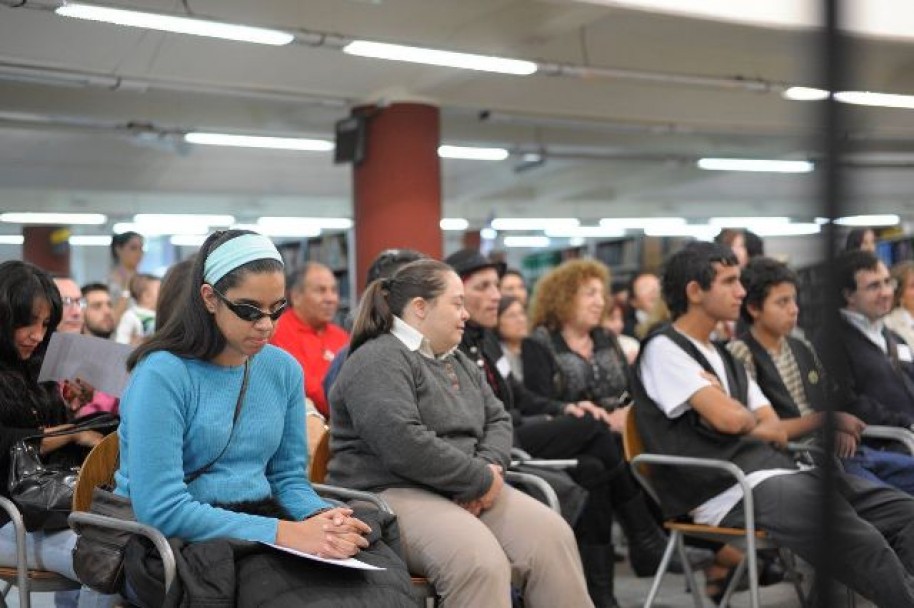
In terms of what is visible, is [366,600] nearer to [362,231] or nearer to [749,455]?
[749,455]

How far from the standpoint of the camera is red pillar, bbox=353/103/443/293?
373 inches

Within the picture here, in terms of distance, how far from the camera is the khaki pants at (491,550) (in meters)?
2.58

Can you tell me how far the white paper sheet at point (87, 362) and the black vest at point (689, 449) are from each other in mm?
1542

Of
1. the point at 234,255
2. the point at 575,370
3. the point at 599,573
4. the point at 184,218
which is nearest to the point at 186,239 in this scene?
the point at 184,218

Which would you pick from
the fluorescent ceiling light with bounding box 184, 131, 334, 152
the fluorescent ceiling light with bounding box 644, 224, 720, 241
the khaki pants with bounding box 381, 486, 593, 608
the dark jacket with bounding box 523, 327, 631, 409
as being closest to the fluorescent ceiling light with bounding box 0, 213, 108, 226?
the fluorescent ceiling light with bounding box 184, 131, 334, 152

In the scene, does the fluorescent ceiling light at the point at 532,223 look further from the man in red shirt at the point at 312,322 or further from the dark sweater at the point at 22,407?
the dark sweater at the point at 22,407

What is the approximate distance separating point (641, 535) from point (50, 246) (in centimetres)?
1264

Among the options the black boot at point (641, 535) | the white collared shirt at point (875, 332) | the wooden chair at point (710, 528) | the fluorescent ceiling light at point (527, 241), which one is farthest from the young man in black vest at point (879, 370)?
the fluorescent ceiling light at point (527, 241)

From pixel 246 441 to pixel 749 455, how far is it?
5.35 feet

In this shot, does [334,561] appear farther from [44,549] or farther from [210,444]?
[44,549]

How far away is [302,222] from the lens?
52.6 feet

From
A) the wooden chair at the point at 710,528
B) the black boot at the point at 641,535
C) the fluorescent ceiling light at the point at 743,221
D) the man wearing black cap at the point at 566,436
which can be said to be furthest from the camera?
the fluorescent ceiling light at the point at 743,221

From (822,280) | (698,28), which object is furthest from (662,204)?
(822,280)

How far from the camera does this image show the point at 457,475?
2.75m
